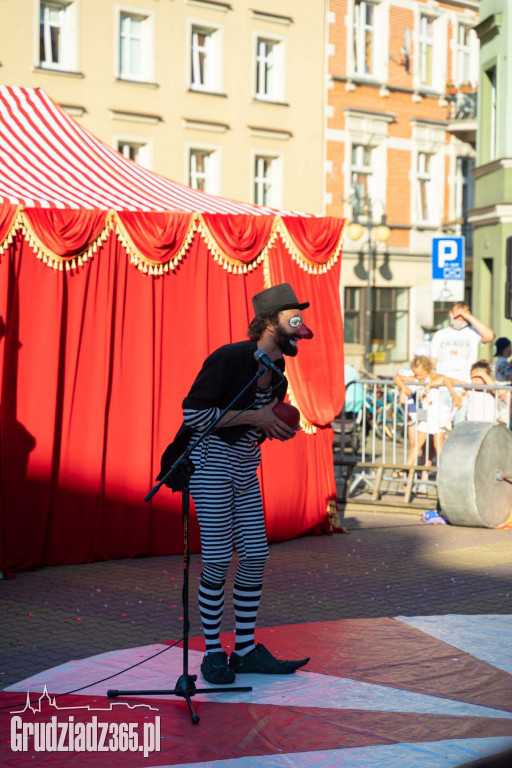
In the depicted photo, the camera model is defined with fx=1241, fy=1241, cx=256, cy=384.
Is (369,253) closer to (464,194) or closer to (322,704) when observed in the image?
(464,194)

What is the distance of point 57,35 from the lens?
95.9 ft

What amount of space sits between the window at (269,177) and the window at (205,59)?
2587mm

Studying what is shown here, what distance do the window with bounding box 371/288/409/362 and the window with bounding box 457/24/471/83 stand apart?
7.66 metres

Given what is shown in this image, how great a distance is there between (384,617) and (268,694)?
6.45 ft

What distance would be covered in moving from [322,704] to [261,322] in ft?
6.13

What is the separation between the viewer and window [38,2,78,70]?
95.0 feet

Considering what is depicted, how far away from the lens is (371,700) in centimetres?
599

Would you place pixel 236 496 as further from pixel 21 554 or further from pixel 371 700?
pixel 21 554

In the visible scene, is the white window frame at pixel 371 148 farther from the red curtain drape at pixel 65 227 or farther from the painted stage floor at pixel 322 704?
the painted stage floor at pixel 322 704

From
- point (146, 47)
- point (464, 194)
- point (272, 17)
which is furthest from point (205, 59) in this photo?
point (464, 194)

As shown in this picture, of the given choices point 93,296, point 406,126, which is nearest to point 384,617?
point 93,296

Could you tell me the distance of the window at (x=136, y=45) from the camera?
30359mm

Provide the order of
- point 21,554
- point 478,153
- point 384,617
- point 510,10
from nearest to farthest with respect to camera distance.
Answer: point 384,617
point 21,554
point 510,10
point 478,153

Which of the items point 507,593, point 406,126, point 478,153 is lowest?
point 507,593
